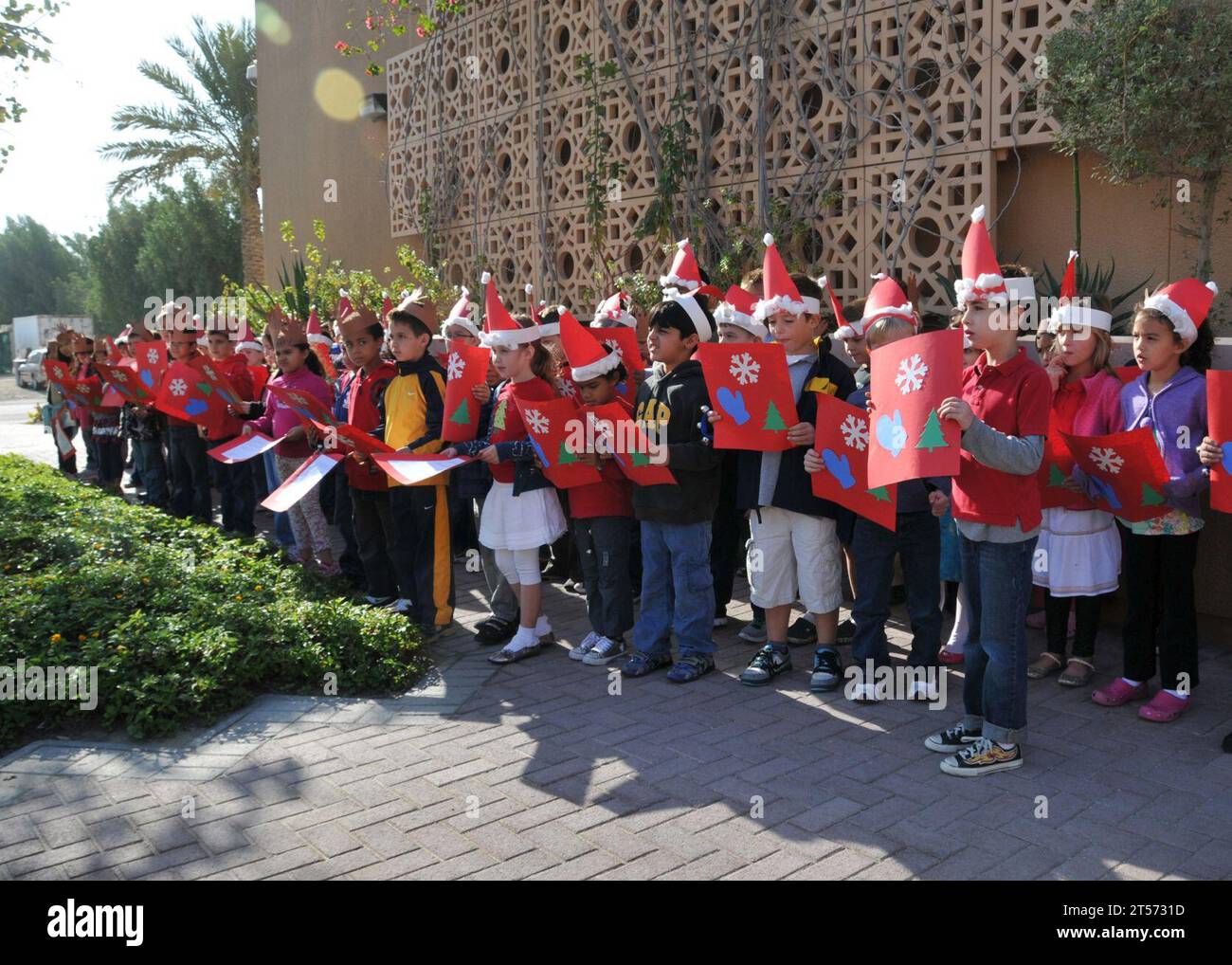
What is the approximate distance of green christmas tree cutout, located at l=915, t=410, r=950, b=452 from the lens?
4.14 meters

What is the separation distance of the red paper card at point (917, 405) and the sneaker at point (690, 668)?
1789mm

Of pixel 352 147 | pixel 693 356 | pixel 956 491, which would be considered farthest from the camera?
pixel 352 147

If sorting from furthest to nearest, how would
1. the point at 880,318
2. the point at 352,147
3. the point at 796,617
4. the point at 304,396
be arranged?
1. the point at 352,147
2. the point at 304,396
3. the point at 796,617
4. the point at 880,318

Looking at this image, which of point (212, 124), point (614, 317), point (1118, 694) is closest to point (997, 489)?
point (1118, 694)

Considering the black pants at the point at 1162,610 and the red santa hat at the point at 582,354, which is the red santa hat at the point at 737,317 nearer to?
the red santa hat at the point at 582,354

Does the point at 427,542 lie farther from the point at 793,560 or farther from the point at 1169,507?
the point at 1169,507

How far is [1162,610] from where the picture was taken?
5215mm

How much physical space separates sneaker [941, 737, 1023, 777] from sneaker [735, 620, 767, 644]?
2047 millimetres

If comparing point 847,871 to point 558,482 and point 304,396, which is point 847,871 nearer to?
point 558,482

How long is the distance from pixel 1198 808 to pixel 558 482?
3.36 meters

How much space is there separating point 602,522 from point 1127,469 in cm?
268

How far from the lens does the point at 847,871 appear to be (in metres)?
3.73

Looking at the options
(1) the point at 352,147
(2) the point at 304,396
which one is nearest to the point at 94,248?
(1) the point at 352,147

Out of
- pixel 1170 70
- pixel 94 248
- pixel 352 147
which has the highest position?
pixel 94 248
